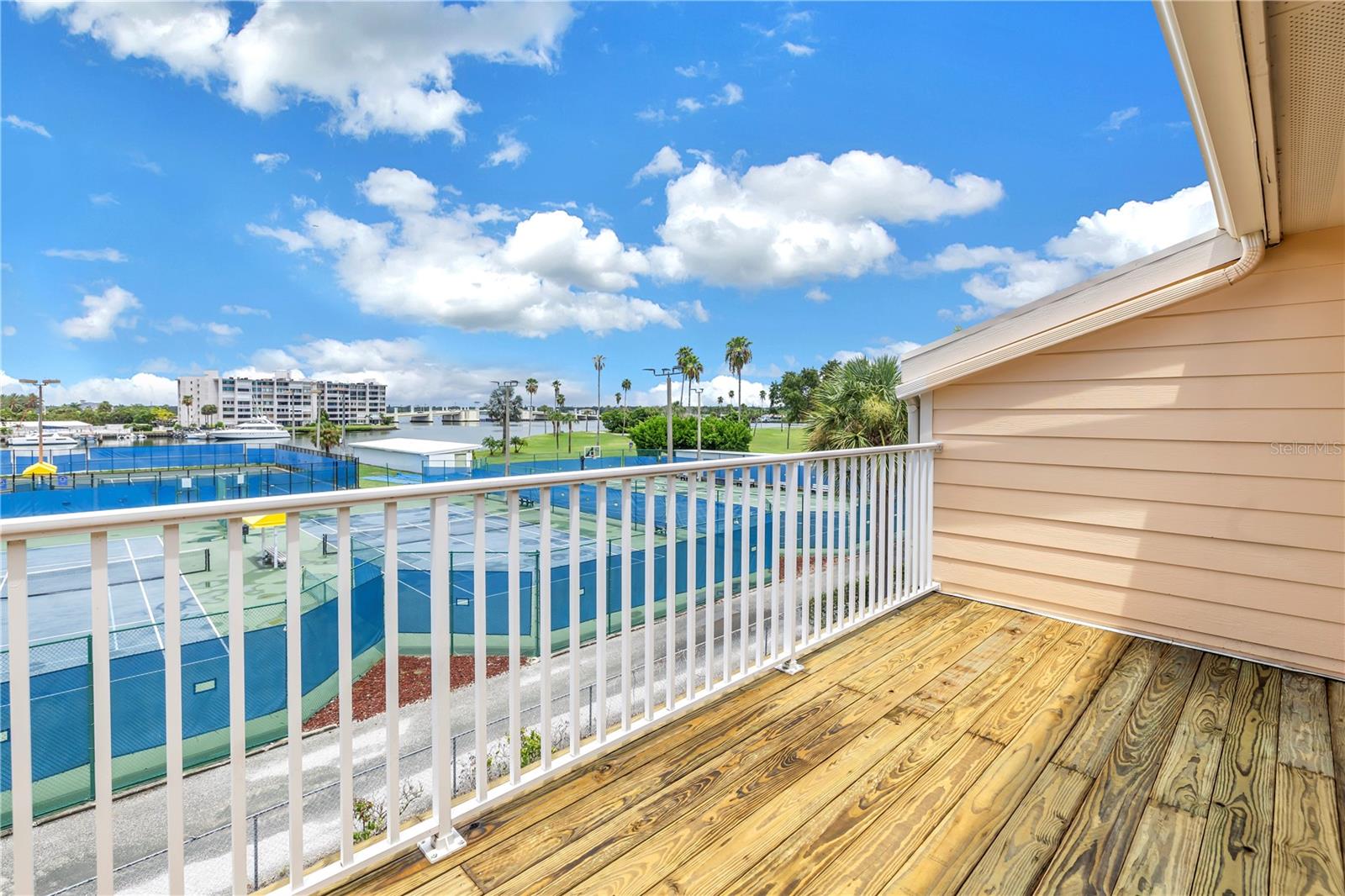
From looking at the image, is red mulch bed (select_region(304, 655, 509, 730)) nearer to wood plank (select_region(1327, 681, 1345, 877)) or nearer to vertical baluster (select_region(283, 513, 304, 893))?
vertical baluster (select_region(283, 513, 304, 893))

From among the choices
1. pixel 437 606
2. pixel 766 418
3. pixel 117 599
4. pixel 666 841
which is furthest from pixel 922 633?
pixel 766 418

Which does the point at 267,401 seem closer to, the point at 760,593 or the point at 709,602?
the point at 760,593

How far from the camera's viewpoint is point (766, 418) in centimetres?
3809

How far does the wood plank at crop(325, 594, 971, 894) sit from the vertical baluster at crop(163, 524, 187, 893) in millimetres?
368

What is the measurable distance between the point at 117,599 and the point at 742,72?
4026cm

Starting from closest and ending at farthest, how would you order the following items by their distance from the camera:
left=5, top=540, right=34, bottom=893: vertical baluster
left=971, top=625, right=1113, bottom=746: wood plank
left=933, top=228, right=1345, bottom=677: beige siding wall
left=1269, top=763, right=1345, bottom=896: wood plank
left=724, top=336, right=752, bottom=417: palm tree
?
left=5, top=540, right=34, bottom=893: vertical baluster < left=1269, top=763, right=1345, bottom=896: wood plank < left=971, top=625, right=1113, bottom=746: wood plank < left=933, top=228, right=1345, bottom=677: beige siding wall < left=724, top=336, right=752, bottom=417: palm tree

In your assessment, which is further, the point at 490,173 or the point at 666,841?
the point at 490,173

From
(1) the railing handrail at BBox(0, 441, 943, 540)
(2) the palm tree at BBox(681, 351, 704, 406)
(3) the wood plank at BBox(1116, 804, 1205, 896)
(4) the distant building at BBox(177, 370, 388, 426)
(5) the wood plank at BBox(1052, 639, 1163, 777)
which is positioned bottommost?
(3) the wood plank at BBox(1116, 804, 1205, 896)

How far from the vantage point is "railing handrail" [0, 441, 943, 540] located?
0.91 meters

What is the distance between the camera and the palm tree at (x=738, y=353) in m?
40.8

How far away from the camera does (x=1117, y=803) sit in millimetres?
1556

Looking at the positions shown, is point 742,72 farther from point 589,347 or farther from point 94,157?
point 94,157

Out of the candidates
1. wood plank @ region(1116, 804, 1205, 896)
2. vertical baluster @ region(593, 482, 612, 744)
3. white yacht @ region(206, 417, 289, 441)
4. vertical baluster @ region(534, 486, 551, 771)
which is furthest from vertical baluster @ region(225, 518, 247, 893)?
white yacht @ region(206, 417, 289, 441)

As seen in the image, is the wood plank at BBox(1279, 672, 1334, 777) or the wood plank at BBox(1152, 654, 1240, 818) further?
the wood plank at BBox(1279, 672, 1334, 777)
